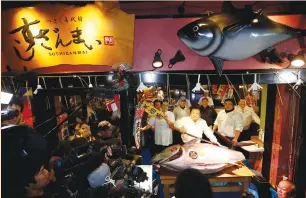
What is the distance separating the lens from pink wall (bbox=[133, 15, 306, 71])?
525 cm

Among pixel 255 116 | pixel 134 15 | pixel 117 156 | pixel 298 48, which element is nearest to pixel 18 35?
pixel 134 15

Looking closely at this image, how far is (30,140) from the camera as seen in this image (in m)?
2.00

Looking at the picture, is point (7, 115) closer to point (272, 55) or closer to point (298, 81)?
point (272, 55)

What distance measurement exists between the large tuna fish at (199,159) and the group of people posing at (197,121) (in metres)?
1.04

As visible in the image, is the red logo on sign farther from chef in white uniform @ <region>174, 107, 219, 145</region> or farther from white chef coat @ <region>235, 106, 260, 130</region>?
white chef coat @ <region>235, 106, 260, 130</region>

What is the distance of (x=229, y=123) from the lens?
6797 millimetres

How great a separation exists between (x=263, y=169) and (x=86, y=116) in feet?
17.4

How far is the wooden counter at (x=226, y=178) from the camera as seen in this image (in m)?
4.87

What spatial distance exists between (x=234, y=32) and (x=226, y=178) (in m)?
2.89

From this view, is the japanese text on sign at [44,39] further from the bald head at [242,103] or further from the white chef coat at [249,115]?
the white chef coat at [249,115]

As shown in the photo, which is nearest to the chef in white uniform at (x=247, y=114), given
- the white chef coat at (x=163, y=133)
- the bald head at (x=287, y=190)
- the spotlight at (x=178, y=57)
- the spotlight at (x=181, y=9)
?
the white chef coat at (x=163, y=133)

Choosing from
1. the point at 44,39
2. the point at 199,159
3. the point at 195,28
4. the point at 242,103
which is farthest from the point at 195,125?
the point at 44,39

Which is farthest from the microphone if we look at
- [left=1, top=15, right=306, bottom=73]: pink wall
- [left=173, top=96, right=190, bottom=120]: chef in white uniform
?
[left=173, top=96, right=190, bottom=120]: chef in white uniform

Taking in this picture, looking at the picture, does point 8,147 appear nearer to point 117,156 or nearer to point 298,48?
point 117,156
